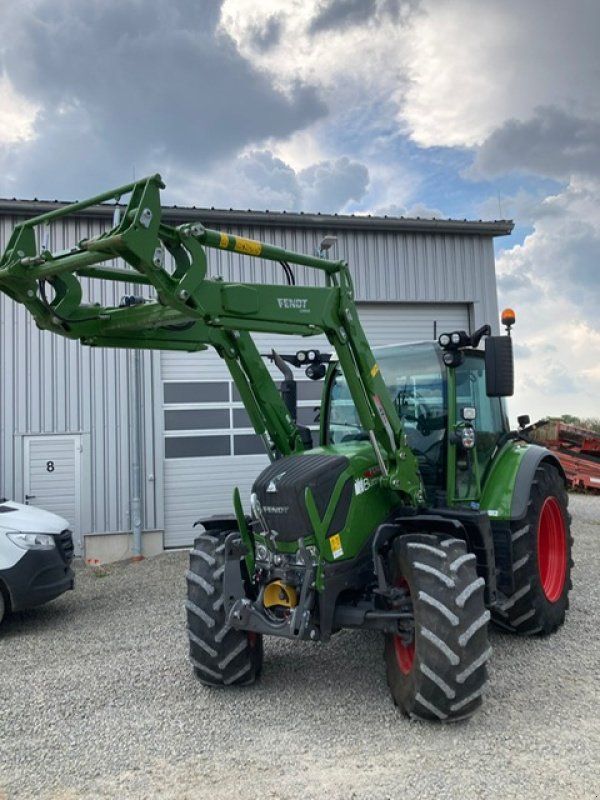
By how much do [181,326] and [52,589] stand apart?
12.1ft

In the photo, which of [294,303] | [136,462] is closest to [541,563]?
[294,303]

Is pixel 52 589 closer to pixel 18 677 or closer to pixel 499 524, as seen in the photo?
pixel 18 677

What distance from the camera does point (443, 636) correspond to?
14.2ft

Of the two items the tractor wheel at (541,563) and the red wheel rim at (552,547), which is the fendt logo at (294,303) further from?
the red wheel rim at (552,547)

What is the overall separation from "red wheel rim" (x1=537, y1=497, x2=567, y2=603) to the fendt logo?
3048 mm

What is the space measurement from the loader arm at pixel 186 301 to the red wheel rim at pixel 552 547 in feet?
6.49

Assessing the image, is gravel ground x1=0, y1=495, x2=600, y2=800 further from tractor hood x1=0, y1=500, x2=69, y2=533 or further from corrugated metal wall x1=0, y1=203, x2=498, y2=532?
corrugated metal wall x1=0, y1=203, x2=498, y2=532

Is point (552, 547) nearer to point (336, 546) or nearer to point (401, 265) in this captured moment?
point (336, 546)

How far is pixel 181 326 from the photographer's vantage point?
5246mm

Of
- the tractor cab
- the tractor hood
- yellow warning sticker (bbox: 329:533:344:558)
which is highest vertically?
the tractor cab

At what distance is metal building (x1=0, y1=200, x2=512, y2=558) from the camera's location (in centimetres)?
1110

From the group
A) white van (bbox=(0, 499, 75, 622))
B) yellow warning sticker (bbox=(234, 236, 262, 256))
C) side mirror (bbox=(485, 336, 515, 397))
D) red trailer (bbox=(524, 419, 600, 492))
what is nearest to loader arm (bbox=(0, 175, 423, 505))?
yellow warning sticker (bbox=(234, 236, 262, 256))

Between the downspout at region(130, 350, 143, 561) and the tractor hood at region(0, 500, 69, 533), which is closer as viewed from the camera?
the tractor hood at region(0, 500, 69, 533)

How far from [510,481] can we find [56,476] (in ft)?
24.4
